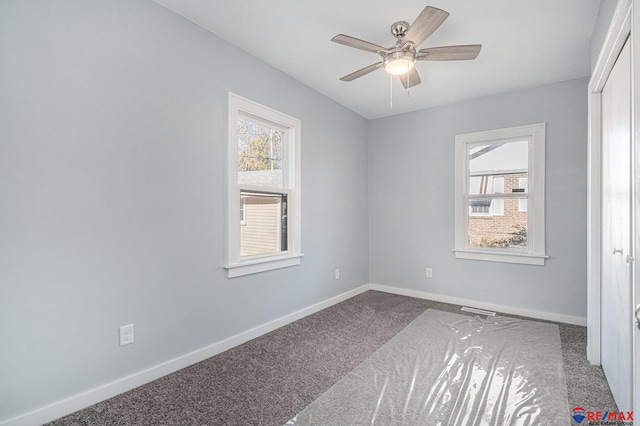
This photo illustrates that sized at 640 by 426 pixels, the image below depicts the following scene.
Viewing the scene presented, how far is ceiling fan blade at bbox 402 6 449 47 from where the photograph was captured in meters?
1.88

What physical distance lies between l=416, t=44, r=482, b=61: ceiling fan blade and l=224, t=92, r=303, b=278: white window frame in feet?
4.93

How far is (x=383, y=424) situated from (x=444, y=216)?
118 inches

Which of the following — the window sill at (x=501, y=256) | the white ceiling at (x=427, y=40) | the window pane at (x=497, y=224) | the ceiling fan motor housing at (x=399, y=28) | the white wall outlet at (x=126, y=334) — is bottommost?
the white wall outlet at (x=126, y=334)

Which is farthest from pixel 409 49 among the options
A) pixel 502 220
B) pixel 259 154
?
pixel 502 220

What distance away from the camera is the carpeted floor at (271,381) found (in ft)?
6.03

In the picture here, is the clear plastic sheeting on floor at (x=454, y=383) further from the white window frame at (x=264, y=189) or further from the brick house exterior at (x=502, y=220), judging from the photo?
the white window frame at (x=264, y=189)

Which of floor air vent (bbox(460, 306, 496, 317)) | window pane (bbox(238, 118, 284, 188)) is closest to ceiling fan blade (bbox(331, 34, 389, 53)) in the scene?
window pane (bbox(238, 118, 284, 188))

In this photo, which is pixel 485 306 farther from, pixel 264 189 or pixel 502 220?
pixel 264 189

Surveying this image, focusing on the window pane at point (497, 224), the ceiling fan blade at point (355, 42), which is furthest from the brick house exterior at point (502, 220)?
the ceiling fan blade at point (355, 42)

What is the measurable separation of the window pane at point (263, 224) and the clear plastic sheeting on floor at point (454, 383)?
56.4 inches

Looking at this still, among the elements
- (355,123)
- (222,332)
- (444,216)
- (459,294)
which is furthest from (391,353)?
(355,123)

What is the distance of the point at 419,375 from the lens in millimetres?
2268

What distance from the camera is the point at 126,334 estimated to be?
2.09 m

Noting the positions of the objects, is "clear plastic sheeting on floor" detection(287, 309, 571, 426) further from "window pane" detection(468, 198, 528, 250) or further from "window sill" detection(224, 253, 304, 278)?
"window sill" detection(224, 253, 304, 278)
